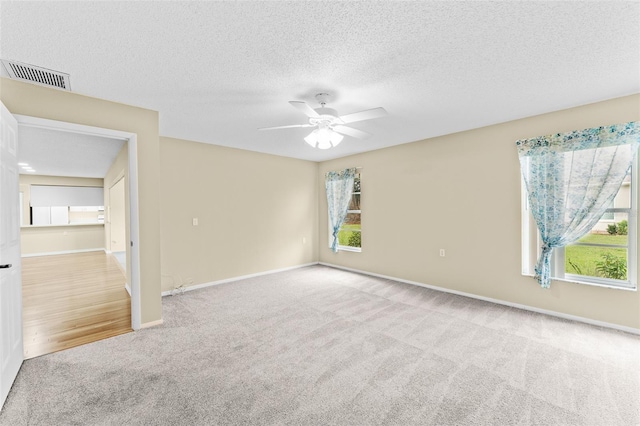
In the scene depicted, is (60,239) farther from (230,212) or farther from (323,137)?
(323,137)

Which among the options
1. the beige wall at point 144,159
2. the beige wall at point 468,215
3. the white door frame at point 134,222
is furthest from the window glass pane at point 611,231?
the white door frame at point 134,222

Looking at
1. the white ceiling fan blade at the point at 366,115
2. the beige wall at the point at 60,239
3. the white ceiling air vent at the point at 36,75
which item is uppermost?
the white ceiling air vent at the point at 36,75

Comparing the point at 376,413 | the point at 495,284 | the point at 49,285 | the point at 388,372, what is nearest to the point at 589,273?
the point at 495,284

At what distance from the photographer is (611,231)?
3023mm

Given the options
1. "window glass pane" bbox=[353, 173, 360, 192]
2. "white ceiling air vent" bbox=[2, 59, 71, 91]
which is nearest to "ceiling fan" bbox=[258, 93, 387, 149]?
"white ceiling air vent" bbox=[2, 59, 71, 91]

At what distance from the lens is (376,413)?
175 cm

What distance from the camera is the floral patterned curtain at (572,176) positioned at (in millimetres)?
2828

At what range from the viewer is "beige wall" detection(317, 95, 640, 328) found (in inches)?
120

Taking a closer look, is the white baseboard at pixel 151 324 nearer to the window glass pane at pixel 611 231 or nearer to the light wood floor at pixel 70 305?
the light wood floor at pixel 70 305

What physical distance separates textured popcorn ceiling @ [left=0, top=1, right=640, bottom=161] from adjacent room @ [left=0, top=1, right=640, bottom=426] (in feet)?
0.06

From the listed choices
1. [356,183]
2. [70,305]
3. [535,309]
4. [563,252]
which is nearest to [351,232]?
[356,183]

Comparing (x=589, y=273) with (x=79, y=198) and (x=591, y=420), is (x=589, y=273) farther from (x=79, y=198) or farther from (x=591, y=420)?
(x=79, y=198)

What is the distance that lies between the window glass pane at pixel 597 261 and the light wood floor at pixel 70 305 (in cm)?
518


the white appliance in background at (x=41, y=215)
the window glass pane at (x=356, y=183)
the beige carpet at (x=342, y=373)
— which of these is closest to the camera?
the beige carpet at (x=342, y=373)
